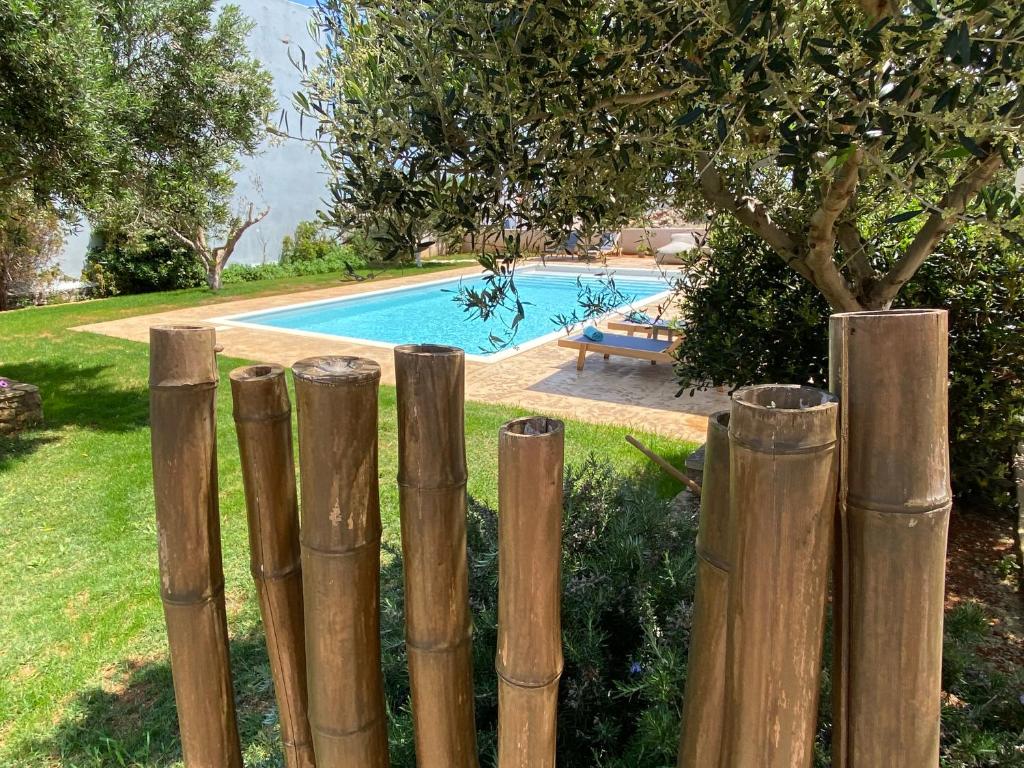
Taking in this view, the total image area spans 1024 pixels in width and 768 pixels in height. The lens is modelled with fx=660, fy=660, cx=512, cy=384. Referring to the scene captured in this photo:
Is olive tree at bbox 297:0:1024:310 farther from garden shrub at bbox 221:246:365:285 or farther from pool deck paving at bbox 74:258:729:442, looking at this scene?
garden shrub at bbox 221:246:365:285

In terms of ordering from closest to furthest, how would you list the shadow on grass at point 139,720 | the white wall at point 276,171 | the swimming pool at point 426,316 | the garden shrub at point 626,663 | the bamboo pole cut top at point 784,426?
the bamboo pole cut top at point 784,426, the garden shrub at point 626,663, the shadow on grass at point 139,720, the swimming pool at point 426,316, the white wall at point 276,171

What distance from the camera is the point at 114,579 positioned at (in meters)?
4.24

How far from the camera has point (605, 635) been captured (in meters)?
2.44

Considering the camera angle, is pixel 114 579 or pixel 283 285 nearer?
pixel 114 579

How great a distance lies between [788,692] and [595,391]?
7.91 metres

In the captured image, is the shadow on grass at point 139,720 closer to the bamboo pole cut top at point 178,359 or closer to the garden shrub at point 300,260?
the bamboo pole cut top at point 178,359

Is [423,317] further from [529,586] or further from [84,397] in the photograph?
[529,586]

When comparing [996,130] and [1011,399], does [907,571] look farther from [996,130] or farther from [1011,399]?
[1011,399]

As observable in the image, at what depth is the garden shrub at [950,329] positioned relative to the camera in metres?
3.92

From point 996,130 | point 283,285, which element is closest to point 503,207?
point 996,130

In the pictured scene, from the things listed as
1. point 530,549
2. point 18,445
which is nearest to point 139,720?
point 530,549

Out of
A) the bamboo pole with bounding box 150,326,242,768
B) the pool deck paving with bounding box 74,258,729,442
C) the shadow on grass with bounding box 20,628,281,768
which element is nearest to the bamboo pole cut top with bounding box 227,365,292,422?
the bamboo pole with bounding box 150,326,242,768

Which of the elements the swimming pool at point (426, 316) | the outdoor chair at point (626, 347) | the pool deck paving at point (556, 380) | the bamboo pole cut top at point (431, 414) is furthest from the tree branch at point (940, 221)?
the swimming pool at point (426, 316)

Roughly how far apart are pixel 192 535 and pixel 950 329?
4.32 meters
